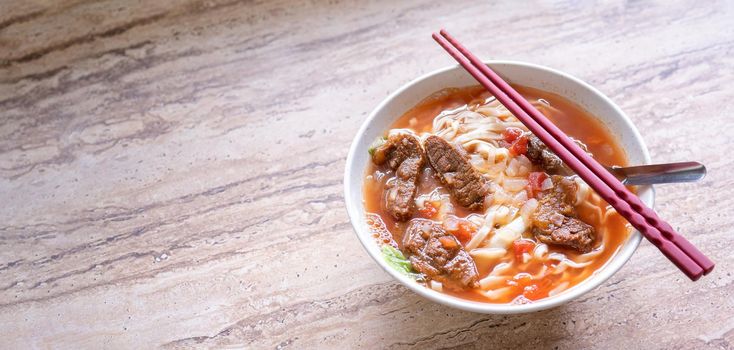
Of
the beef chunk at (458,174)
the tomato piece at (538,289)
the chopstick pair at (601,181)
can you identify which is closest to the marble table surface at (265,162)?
the tomato piece at (538,289)

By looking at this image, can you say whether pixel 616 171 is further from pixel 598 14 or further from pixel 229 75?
pixel 229 75

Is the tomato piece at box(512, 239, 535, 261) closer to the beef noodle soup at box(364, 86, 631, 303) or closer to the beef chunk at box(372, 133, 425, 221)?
the beef noodle soup at box(364, 86, 631, 303)

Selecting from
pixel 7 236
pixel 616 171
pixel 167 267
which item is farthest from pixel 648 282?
pixel 7 236

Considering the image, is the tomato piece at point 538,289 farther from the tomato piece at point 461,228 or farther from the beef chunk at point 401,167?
the beef chunk at point 401,167

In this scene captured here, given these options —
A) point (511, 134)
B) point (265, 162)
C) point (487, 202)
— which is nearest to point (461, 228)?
point (487, 202)

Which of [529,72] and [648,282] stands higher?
[529,72]

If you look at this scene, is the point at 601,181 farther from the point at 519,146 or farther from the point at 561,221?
the point at 519,146
